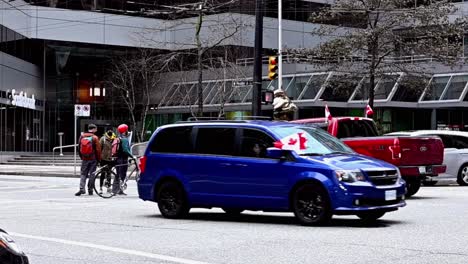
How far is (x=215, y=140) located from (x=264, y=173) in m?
1.36

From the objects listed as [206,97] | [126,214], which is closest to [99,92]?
[206,97]

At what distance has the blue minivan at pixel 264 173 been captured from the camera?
13.4 metres

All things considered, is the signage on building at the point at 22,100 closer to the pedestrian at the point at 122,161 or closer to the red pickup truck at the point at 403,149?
the pedestrian at the point at 122,161

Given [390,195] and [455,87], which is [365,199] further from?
[455,87]

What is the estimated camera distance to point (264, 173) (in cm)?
1416

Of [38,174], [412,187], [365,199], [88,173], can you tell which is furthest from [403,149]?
[38,174]

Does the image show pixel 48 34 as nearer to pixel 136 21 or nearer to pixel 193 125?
pixel 136 21

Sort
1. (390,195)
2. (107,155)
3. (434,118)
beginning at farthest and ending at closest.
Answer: (434,118)
(107,155)
(390,195)

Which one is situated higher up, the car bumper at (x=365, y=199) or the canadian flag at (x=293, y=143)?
the canadian flag at (x=293, y=143)

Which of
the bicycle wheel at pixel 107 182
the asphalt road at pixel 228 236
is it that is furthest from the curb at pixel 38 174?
the asphalt road at pixel 228 236

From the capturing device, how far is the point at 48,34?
191 ft

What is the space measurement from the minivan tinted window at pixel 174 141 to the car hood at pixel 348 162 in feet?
8.94

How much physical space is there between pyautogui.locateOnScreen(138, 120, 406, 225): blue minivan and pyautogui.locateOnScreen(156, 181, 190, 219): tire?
Answer: 19 millimetres

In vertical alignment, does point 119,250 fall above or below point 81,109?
below
